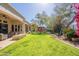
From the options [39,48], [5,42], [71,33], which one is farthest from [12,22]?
[71,33]

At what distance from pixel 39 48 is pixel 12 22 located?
0.72 metres

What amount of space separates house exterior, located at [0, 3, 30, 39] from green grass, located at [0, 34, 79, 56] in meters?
0.20

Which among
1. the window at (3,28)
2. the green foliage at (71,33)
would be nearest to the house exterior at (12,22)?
the window at (3,28)

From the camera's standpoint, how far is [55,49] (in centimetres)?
399

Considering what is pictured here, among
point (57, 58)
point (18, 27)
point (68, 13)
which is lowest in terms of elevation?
point (57, 58)

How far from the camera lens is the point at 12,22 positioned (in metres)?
4.14

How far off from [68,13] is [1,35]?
1.31m

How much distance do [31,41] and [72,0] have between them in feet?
3.51

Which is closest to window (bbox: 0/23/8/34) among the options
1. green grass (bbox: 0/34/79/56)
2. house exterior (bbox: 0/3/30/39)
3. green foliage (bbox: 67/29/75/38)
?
house exterior (bbox: 0/3/30/39)

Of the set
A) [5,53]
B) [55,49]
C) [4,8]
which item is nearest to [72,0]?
[55,49]

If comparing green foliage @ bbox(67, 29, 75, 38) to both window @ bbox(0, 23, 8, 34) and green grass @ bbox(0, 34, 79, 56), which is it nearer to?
green grass @ bbox(0, 34, 79, 56)

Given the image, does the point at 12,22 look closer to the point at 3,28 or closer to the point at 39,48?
the point at 3,28

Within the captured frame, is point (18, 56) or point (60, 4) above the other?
point (60, 4)

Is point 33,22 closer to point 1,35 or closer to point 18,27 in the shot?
point 18,27
